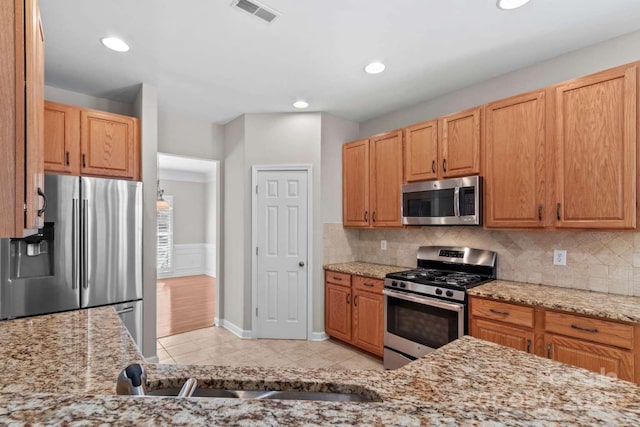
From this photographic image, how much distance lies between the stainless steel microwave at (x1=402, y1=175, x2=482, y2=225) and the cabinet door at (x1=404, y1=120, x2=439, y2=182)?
0.35 ft

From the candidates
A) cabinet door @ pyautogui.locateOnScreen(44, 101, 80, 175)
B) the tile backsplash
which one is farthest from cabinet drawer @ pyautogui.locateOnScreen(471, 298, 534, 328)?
cabinet door @ pyautogui.locateOnScreen(44, 101, 80, 175)

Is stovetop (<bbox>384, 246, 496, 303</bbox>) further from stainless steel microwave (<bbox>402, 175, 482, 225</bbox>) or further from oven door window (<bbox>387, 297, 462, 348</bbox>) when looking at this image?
stainless steel microwave (<bbox>402, 175, 482, 225</bbox>)

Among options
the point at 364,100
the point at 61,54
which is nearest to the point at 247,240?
the point at 364,100

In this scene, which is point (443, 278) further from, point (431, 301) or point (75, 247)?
point (75, 247)

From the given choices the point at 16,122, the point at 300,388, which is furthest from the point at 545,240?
the point at 16,122

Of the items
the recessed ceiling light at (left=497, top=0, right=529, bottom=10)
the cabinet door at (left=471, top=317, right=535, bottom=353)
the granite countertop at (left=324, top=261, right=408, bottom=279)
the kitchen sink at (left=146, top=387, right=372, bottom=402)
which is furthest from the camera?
the granite countertop at (left=324, top=261, right=408, bottom=279)

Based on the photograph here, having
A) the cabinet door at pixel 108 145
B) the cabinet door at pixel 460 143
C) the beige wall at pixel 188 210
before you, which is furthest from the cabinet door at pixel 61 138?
the beige wall at pixel 188 210

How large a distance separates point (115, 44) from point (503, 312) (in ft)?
11.6

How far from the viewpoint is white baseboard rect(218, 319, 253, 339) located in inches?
151

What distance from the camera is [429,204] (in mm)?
3059

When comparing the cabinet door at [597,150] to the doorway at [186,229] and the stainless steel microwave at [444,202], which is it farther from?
the doorway at [186,229]

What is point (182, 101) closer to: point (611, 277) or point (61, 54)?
point (61, 54)

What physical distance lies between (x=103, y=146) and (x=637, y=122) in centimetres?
414

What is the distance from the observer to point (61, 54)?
251 centimetres
